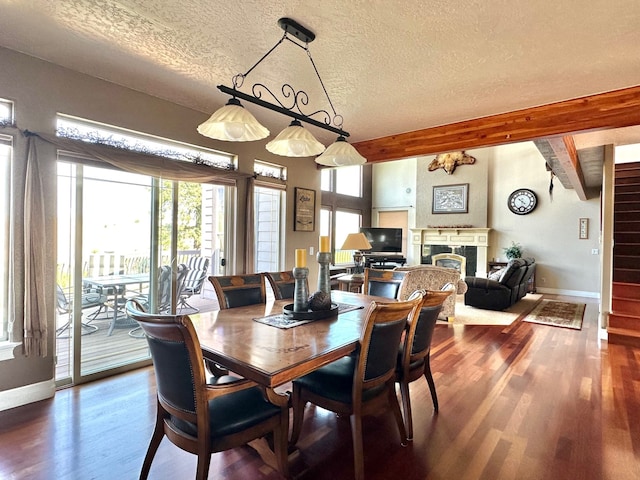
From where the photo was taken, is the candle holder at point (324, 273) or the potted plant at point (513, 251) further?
the potted plant at point (513, 251)

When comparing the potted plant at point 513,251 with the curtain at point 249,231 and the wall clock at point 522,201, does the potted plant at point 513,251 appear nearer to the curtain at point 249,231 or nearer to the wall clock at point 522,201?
the wall clock at point 522,201

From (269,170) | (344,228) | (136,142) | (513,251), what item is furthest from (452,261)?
(136,142)

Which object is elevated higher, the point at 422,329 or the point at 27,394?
the point at 422,329

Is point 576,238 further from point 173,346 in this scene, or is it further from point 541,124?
point 173,346

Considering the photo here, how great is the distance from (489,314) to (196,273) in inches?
193

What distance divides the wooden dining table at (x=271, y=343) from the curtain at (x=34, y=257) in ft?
4.66

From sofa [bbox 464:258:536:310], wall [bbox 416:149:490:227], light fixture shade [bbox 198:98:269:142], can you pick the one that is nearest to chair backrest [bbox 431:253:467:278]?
wall [bbox 416:149:490:227]

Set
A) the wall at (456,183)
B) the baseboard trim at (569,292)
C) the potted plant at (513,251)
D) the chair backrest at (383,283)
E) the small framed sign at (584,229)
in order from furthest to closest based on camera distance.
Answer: the wall at (456,183), the potted plant at (513,251), the small framed sign at (584,229), the baseboard trim at (569,292), the chair backrest at (383,283)

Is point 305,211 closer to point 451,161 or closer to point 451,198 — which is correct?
point 451,198

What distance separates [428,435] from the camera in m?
2.28

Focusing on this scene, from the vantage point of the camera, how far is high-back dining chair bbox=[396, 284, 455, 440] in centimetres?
221

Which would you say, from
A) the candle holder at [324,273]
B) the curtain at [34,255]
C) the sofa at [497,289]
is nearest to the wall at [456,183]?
the sofa at [497,289]

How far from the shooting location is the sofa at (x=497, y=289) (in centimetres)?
607

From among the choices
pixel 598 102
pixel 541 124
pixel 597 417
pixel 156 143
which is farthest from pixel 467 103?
pixel 156 143
